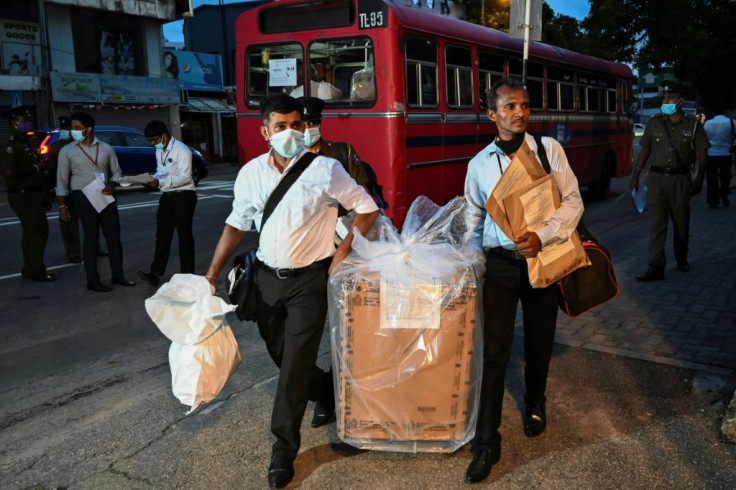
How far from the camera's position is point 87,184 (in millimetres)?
7480

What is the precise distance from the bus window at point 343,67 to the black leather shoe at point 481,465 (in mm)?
6000

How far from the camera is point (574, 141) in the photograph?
13562mm

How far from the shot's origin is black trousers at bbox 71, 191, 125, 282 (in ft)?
24.3

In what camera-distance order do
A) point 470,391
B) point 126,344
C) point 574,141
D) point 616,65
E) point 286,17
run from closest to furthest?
point 470,391
point 126,344
point 286,17
point 574,141
point 616,65

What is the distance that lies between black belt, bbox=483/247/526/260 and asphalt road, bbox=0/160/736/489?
102 cm

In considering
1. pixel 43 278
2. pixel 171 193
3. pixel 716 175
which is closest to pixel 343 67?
pixel 171 193

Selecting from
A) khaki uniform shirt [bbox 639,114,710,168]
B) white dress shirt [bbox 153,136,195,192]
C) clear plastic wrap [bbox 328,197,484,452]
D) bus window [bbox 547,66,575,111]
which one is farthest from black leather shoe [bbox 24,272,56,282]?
bus window [bbox 547,66,575,111]

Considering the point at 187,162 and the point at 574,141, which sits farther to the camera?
the point at 574,141

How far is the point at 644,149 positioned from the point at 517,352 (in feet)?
10.7

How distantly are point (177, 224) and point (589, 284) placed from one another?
199 inches

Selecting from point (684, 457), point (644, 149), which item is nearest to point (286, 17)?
point (644, 149)

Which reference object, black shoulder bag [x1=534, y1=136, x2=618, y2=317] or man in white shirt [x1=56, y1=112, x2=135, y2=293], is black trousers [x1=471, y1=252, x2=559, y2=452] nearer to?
black shoulder bag [x1=534, y1=136, x2=618, y2=317]

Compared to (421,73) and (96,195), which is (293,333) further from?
(421,73)

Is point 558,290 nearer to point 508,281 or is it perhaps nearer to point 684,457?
point 508,281
